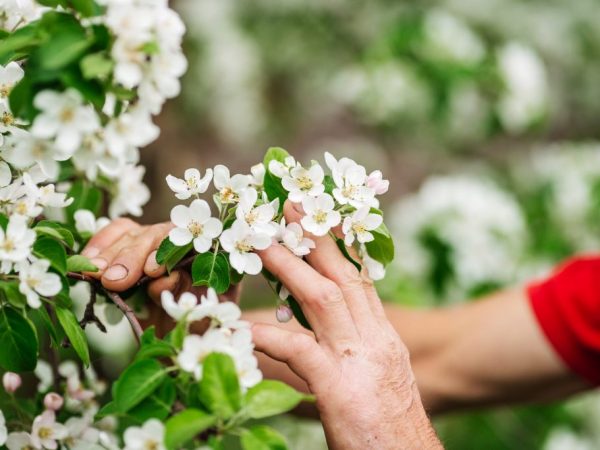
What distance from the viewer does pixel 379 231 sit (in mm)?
966

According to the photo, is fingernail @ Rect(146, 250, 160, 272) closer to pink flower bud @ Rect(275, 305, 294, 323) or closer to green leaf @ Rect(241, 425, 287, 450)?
pink flower bud @ Rect(275, 305, 294, 323)

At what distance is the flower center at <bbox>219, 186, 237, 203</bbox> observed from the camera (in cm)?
95

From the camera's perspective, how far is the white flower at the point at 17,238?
0.83m

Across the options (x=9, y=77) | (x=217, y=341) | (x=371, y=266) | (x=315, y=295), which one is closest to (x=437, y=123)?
A: (x=371, y=266)

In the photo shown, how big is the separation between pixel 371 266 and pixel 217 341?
0.33 m

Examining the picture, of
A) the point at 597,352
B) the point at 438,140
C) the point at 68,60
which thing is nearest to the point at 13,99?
the point at 68,60

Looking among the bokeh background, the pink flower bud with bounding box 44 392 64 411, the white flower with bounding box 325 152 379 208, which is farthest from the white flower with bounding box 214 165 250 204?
the bokeh background

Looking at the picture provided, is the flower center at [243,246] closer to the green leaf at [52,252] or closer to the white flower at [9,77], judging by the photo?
the green leaf at [52,252]

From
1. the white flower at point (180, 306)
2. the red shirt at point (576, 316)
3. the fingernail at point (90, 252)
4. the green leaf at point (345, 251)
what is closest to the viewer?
the white flower at point (180, 306)

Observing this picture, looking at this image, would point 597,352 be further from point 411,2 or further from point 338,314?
point 411,2

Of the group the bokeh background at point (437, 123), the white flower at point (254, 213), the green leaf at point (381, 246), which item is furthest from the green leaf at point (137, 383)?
the bokeh background at point (437, 123)

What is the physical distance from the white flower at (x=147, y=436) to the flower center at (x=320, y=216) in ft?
1.02

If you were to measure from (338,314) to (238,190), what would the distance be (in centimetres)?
19

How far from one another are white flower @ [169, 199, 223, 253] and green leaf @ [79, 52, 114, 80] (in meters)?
0.23
